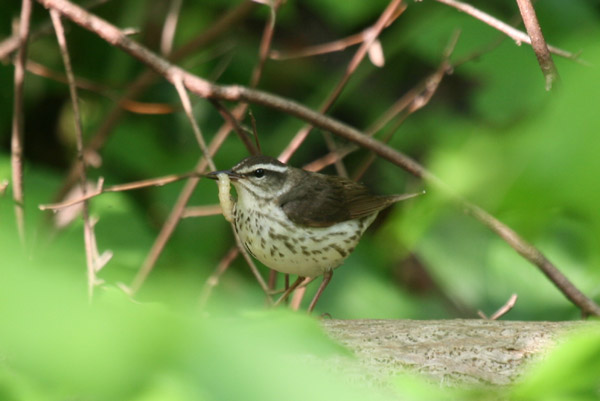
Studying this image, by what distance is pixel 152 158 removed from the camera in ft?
14.5

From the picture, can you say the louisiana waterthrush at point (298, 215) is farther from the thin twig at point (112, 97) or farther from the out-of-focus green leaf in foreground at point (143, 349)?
the out-of-focus green leaf in foreground at point (143, 349)

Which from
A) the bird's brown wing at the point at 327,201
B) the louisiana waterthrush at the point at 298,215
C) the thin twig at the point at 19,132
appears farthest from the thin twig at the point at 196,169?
the thin twig at the point at 19,132

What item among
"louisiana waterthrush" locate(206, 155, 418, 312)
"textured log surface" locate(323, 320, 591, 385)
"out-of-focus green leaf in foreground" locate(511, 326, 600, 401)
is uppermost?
"louisiana waterthrush" locate(206, 155, 418, 312)

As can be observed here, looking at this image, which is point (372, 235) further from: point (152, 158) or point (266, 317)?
point (266, 317)

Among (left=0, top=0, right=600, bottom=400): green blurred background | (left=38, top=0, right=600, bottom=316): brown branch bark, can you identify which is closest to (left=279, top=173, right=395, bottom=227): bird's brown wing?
(left=0, top=0, right=600, bottom=400): green blurred background

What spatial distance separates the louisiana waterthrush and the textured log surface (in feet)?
2.33

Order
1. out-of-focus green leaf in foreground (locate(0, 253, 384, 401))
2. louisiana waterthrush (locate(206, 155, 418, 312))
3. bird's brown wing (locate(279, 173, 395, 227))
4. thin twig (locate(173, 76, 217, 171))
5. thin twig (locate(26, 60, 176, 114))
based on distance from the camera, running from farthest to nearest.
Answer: thin twig (locate(26, 60, 176, 114)) < bird's brown wing (locate(279, 173, 395, 227)) < louisiana waterthrush (locate(206, 155, 418, 312)) < thin twig (locate(173, 76, 217, 171)) < out-of-focus green leaf in foreground (locate(0, 253, 384, 401))

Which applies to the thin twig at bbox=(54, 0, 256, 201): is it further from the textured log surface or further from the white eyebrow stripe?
the textured log surface

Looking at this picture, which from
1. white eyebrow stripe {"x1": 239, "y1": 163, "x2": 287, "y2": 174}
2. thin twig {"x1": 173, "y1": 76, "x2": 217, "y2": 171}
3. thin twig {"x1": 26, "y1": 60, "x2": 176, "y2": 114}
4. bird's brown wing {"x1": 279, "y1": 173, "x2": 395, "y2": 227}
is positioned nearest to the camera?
thin twig {"x1": 173, "y1": 76, "x2": 217, "y2": 171}

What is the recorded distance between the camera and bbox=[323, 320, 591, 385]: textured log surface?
5.92 feet

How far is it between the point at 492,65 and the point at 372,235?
1.26 m

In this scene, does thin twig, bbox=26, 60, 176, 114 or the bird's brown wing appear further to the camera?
thin twig, bbox=26, 60, 176, 114

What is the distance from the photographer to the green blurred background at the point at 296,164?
1.69 feet

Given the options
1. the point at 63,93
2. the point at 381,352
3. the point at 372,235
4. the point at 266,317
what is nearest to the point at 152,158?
the point at 63,93
